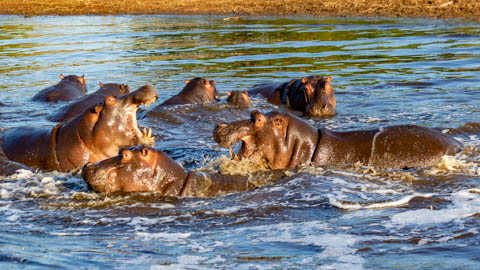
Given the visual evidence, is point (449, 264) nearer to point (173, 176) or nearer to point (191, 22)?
point (173, 176)

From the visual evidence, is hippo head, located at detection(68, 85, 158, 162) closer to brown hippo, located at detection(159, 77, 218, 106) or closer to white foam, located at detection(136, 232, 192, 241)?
white foam, located at detection(136, 232, 192, 241)

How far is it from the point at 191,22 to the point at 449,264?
21.0 m

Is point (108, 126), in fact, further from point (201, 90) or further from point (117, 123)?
point (201, 90)

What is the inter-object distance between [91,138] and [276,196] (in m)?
2.28

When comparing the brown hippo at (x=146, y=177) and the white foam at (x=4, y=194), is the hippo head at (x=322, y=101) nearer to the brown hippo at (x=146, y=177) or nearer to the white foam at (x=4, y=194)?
the brown hippo at (x=146, y=177)

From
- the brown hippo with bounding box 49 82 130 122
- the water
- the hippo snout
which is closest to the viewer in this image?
the water

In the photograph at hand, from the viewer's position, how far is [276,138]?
7.27 m

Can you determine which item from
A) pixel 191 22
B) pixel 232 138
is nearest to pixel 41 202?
pixel 232 138

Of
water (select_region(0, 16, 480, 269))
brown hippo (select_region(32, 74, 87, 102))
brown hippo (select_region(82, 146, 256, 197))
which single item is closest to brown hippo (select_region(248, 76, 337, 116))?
water (select_region(0, 16, 480, 269))

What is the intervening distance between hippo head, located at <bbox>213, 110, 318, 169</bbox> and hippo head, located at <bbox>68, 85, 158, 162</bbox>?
44.3 inches

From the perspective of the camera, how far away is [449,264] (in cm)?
459

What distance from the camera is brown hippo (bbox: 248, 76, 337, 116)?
1070 centimetres

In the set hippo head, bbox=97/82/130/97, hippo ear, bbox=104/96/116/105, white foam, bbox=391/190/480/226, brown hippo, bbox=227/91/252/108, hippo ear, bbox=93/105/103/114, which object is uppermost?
hippo ear, bbox=104/96/116/105

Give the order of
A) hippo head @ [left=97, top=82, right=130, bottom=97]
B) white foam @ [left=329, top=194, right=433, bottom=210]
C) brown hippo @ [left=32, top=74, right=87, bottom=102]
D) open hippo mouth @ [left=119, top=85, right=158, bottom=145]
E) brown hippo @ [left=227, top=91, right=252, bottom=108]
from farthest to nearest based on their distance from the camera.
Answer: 1. brown hippo @ [left=32, top=74, right=87, bottom=102]
2. brown hippo @ [left=227, top=91, right=252, bottom=108]
3. hippo head @ [left=97, top=82, right=130, bottom=97]
4. open hippo mouth @ [left=119, top=85, right=158, bottom=145]
5. white foam @ [left=329, top=194, right=433, bottom=210]
